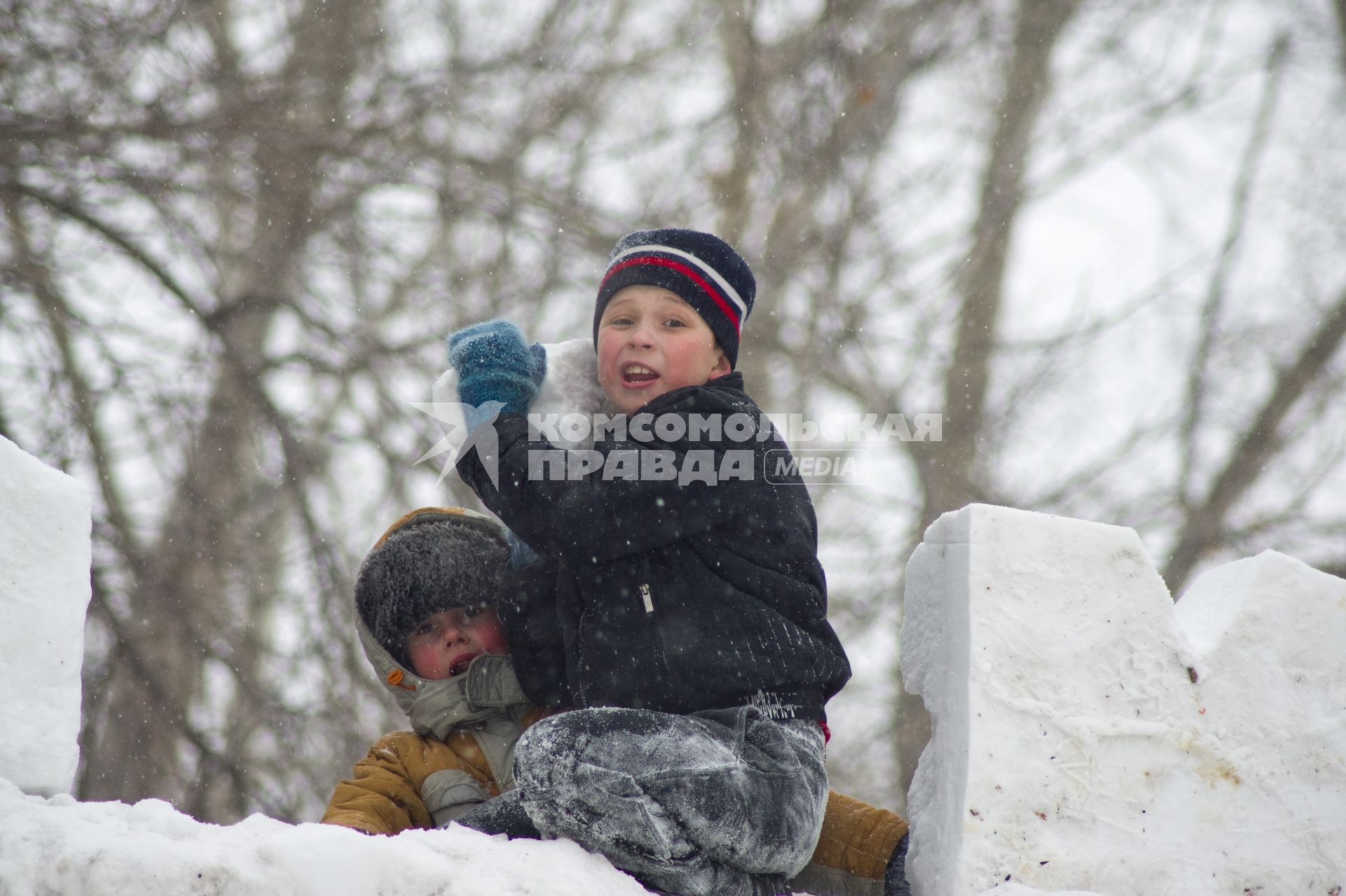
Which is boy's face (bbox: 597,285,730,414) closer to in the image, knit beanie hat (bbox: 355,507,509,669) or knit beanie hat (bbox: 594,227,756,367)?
knit beanie hat (bbox: 594,227,756,367)

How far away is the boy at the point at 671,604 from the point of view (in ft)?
5.75

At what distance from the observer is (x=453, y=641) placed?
100 inches

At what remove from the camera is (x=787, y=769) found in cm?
186

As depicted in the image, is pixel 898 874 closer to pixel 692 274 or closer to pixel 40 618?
pixel 692 274

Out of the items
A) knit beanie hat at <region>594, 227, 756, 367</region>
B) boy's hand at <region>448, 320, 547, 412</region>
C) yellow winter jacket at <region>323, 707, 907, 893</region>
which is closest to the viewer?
yellow winter jacket at <region>323, 707, 907, 893</region>

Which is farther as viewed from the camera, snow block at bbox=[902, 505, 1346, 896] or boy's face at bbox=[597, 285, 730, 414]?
boy's face at bbox=[597, 285, 730, 414]

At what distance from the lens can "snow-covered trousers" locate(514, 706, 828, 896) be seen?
1.73 meters

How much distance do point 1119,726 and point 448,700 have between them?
51.2 inches

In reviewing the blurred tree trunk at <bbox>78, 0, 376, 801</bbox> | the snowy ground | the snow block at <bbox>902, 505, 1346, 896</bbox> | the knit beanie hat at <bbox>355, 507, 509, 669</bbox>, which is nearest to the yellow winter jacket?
the snow block at <bbox>902, 505, 1346, 896</bbox>

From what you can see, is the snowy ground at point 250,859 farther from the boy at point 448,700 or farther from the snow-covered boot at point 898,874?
the snow-covered boot at point 898,874

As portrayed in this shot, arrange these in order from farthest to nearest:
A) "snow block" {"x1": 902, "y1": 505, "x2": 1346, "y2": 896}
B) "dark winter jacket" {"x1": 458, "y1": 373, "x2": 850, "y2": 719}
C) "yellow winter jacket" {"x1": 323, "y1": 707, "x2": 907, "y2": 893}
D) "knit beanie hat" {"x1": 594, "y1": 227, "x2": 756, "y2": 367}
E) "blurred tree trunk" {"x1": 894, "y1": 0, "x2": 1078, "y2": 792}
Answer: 1. "blurred tree trunk" {"x1": 894, "y1": 0, "x2": 1078, "y2": 792}
2. "knit beanie hat" {"x1": 594, "y1": 227, "x2": 756, "y2": 367}
3. "yellow winter jacket" {"x1": 323, "y1": 707, "x2": 907, "y2": 893}
4. "dark winter jacket" {"x1": 458, "y1": 373, "x2": 850, "y2": 719}
5. "snow block" {"x1": 902, "y1": 505, "x2": 1346, "y2": 896}

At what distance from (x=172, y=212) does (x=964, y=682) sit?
486 centimetres

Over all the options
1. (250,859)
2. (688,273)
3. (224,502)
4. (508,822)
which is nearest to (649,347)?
(688,273)

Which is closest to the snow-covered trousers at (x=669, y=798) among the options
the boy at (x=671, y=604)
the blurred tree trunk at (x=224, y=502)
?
the boy at (x=671, y=604)
